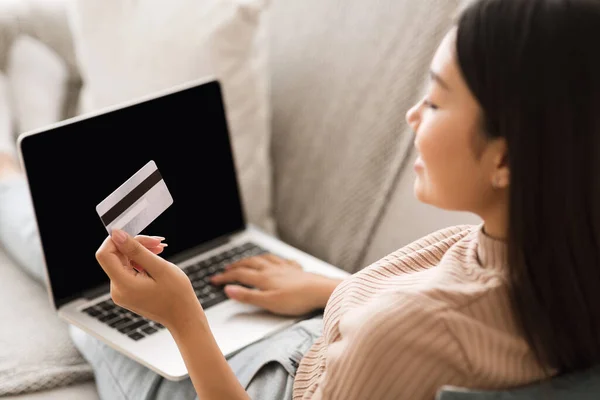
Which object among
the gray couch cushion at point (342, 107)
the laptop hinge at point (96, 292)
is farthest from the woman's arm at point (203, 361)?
the gray couch cushion at point (342, 107)

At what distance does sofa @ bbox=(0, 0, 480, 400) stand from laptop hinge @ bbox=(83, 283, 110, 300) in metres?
0.09

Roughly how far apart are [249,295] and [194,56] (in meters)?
0.42

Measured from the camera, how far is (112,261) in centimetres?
77

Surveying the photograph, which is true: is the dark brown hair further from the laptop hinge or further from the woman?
the laptop hinge

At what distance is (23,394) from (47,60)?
80 centimetres

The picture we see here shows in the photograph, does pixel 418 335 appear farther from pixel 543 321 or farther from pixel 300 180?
pixel 300 180

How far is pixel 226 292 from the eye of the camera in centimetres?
110

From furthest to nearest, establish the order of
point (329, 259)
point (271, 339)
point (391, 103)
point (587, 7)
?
point (329, 259)
point (391, 103)
point (271, 339)
point (587, 7)

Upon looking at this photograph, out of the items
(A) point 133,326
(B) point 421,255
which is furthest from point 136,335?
(B) point 421,255

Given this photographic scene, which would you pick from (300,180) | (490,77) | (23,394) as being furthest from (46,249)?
(490,77)

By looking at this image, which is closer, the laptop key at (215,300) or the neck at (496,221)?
the neck at (496,221)

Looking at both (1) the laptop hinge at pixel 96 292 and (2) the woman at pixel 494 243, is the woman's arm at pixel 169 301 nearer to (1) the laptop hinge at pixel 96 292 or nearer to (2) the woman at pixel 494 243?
(2) the woman at pixel 494 243

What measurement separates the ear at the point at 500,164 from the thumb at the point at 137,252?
35 cm

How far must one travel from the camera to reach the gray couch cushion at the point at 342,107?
1172 millimetres
